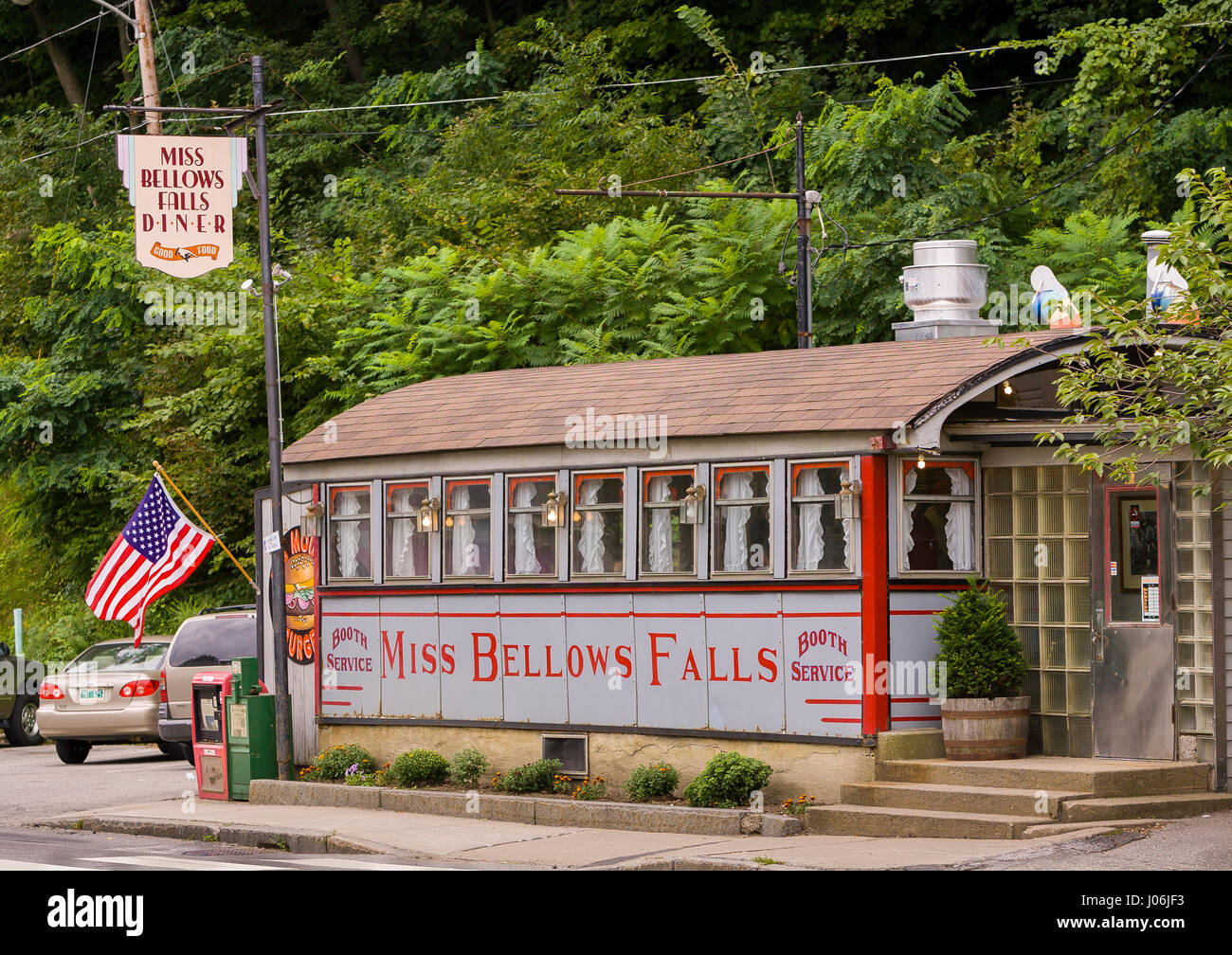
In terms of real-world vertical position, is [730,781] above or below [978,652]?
below

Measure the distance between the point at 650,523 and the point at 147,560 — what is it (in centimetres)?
919

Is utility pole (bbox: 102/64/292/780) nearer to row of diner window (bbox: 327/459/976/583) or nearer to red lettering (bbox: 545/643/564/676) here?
row of diner window (bbox: 327/459/976/583)

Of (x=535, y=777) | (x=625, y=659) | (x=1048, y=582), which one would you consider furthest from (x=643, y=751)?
(x=1048, y=582)

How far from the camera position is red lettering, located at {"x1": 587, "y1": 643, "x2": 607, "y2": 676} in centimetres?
1630

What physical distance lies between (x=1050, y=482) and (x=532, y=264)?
1350 cm

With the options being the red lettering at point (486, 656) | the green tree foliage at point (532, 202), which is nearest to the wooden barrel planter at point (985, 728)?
the red lettering at point (486, 656)

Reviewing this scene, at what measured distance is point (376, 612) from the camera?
18328mm

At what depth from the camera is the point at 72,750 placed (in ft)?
80.1

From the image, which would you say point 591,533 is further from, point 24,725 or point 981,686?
point 24,725

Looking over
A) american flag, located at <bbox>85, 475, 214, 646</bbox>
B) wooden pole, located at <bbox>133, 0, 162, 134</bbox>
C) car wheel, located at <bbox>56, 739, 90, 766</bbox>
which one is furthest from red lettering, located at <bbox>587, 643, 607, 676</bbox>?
wooden pole, located at <bbox>133, 0, 162, 134</bbox>

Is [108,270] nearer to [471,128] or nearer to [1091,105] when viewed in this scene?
[471,128]

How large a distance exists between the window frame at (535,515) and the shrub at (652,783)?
2063 millimetres

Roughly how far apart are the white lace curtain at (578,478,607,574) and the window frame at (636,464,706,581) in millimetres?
464

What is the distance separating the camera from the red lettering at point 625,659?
1609 centimetres
